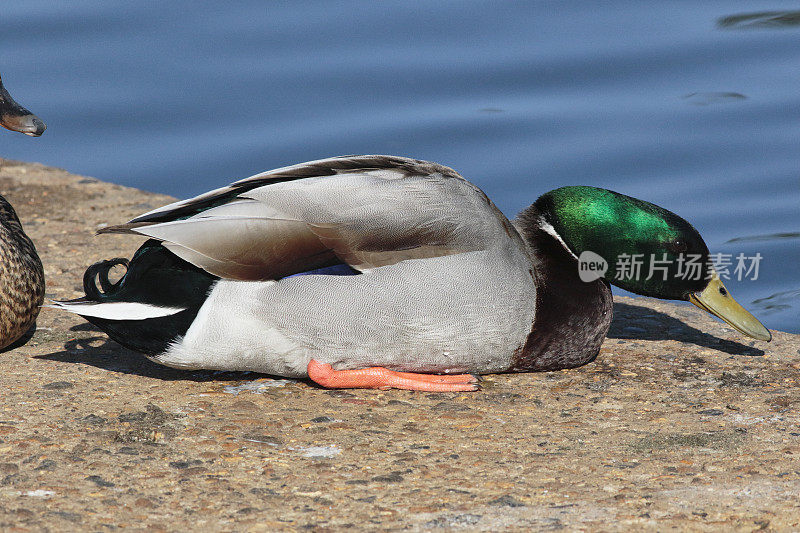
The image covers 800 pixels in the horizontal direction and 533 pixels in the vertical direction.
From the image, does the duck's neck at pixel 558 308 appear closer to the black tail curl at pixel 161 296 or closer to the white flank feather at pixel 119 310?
the black tail curl at pixel 161 296

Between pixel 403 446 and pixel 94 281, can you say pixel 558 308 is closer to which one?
pixel 403 446

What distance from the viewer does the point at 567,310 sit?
4137mm

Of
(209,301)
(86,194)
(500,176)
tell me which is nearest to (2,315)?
(209,301)

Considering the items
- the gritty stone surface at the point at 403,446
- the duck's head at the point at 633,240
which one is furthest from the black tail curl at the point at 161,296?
the duck's head at the point at 633,240

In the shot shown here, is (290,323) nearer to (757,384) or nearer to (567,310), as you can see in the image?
(567,310)

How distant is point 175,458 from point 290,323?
2.29 feet

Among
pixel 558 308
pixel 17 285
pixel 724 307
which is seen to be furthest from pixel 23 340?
pixel 724 307

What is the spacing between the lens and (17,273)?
4.34 meters

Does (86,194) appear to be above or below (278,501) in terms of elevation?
above

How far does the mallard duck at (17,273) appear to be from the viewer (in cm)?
420

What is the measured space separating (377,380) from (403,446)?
49cm

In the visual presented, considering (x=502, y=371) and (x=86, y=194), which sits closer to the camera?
(x=502, y=371)

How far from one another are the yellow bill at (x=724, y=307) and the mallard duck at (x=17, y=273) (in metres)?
2.60

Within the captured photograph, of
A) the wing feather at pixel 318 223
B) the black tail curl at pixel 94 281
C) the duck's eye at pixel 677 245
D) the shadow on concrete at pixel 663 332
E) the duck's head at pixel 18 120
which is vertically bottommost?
the shadow on concrete at pixel 663 332
